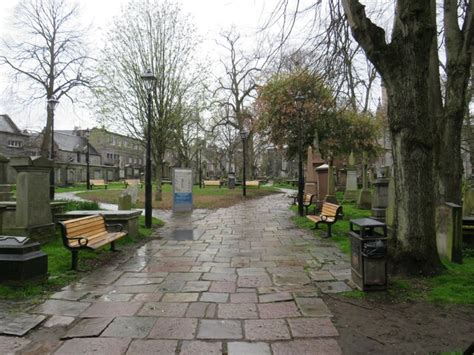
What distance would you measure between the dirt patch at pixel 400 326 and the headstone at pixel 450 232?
2434 mm

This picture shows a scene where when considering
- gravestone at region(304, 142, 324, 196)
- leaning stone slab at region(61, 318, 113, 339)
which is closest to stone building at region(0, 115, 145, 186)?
gravestone at region(304, 142, 324, 196)

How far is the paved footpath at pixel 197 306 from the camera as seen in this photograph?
3598 mm

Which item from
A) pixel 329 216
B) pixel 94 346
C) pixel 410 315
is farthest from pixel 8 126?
pixel 410 315

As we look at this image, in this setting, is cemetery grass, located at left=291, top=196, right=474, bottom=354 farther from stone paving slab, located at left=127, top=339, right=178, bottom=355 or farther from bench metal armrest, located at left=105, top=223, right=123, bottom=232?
bench metal armrest, located at left=105, top=223, right=123, bottom=232

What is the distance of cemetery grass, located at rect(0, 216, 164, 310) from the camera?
488 cm

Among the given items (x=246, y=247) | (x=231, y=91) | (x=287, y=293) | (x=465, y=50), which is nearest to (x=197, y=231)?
(x=246, y=247)

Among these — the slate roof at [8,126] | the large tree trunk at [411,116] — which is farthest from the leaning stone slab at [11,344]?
the slate roof at [8,126]

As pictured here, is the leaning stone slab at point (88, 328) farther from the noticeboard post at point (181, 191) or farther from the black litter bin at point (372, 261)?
the noticeboard post at point (181, 191)

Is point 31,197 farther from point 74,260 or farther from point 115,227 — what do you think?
point 74,260

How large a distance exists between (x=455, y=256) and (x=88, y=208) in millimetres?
9285

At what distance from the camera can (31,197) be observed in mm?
7816

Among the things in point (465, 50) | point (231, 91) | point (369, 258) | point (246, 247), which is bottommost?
point (246, 247)

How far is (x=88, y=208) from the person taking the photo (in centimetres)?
1119

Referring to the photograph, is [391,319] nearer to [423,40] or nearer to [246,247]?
[423,40]
